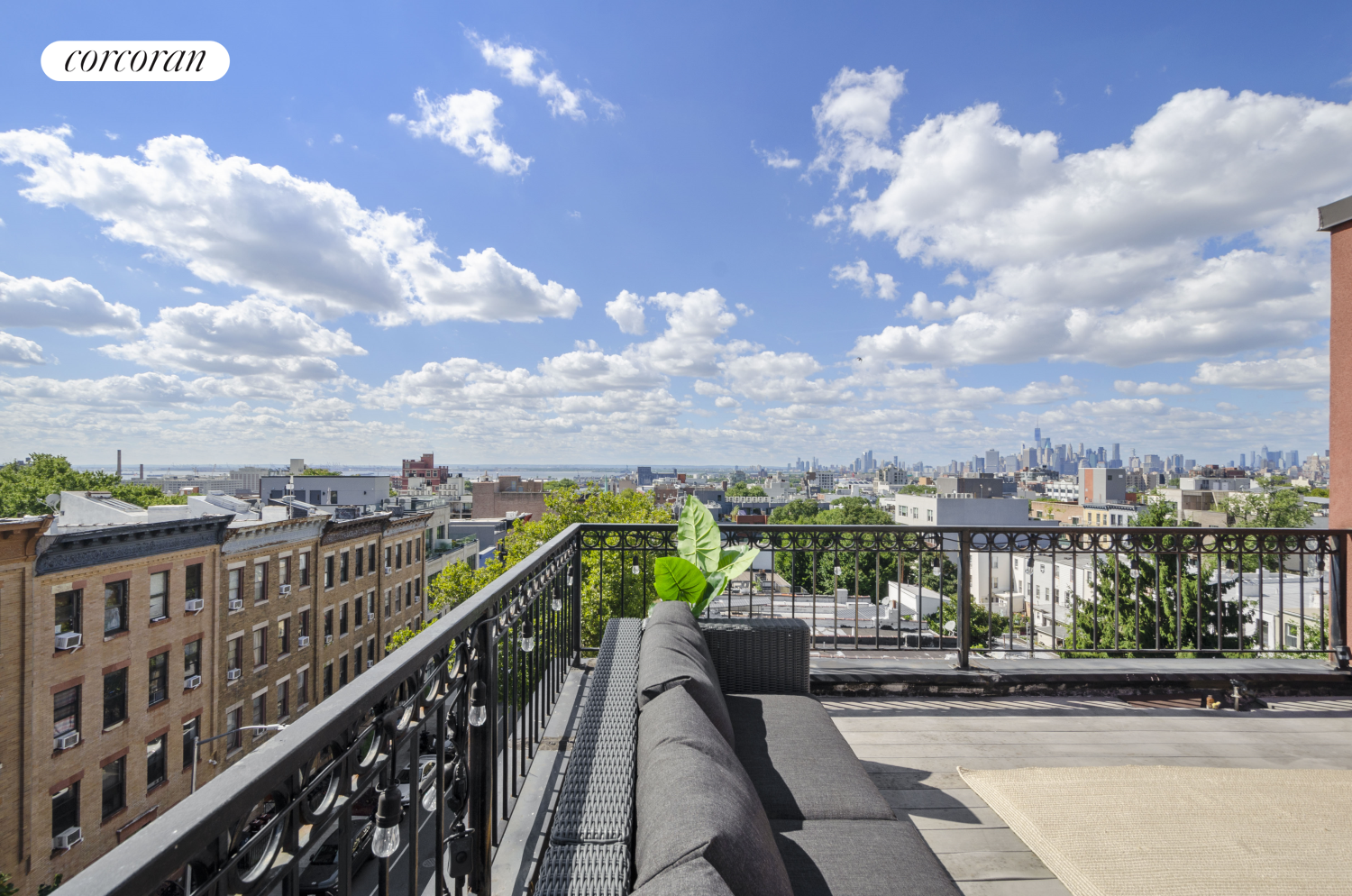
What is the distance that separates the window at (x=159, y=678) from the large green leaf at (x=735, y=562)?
994 inches

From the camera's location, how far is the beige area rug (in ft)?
6.39

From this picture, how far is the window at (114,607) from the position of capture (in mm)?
18344

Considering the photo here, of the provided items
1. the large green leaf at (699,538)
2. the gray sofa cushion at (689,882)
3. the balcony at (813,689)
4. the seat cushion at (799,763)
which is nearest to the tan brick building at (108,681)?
the balcony at (813,689)

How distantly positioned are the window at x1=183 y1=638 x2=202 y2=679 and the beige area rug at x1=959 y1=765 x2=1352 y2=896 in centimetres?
2682

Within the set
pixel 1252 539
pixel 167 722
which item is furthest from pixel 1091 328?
pixel 167 722

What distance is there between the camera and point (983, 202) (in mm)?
12180

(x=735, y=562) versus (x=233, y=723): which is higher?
(x=735, y=562)

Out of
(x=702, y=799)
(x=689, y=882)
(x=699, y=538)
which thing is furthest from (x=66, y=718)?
(x=689, y=882)

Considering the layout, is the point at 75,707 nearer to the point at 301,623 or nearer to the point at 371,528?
the point at 301,623

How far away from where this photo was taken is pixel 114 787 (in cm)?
1944

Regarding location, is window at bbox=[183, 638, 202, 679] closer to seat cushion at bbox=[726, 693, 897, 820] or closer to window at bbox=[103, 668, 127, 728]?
window at bbox=[103, 668, 127, 728]

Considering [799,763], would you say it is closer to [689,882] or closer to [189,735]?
[689,882]

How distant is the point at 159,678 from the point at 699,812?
27811 millimetres

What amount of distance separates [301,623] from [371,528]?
5.30 metres
